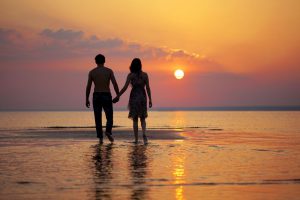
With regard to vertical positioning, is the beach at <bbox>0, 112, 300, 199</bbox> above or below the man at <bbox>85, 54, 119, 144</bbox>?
below

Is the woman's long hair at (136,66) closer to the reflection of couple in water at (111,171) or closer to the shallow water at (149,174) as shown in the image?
the reflection of couple in water at (111,171)

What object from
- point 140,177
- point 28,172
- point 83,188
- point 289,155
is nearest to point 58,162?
point 28,172

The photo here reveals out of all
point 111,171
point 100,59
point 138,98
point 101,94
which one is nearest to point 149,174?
point 111,171

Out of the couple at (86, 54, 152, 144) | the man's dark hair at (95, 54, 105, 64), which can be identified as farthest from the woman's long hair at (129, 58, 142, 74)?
the man's dark hair at (95, 54, 105, 64)

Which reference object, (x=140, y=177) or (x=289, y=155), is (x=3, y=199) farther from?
(x=289, y=155)

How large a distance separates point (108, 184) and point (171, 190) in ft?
3.21

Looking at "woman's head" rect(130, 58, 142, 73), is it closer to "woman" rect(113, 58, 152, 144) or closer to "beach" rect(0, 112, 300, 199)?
"woman" rect(113, 58, 152, 144)

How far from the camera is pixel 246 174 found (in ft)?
30.0

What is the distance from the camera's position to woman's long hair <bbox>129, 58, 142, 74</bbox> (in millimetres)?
16547

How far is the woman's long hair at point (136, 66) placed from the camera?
16.5 m

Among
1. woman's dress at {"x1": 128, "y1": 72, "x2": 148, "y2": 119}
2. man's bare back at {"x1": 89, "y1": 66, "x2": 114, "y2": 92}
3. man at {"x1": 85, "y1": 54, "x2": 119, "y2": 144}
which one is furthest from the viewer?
woman's dress at {"x1": 128, "y1": 72, "x2": 148, "y2": 119}

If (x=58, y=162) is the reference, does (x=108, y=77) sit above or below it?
above

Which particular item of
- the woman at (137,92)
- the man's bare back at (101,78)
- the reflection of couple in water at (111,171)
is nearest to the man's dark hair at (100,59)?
the man's bare back at (101,78)

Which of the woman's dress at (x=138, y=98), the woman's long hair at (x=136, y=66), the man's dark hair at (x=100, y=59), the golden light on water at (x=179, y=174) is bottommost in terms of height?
the golden light on water at (x=179, y=174)
